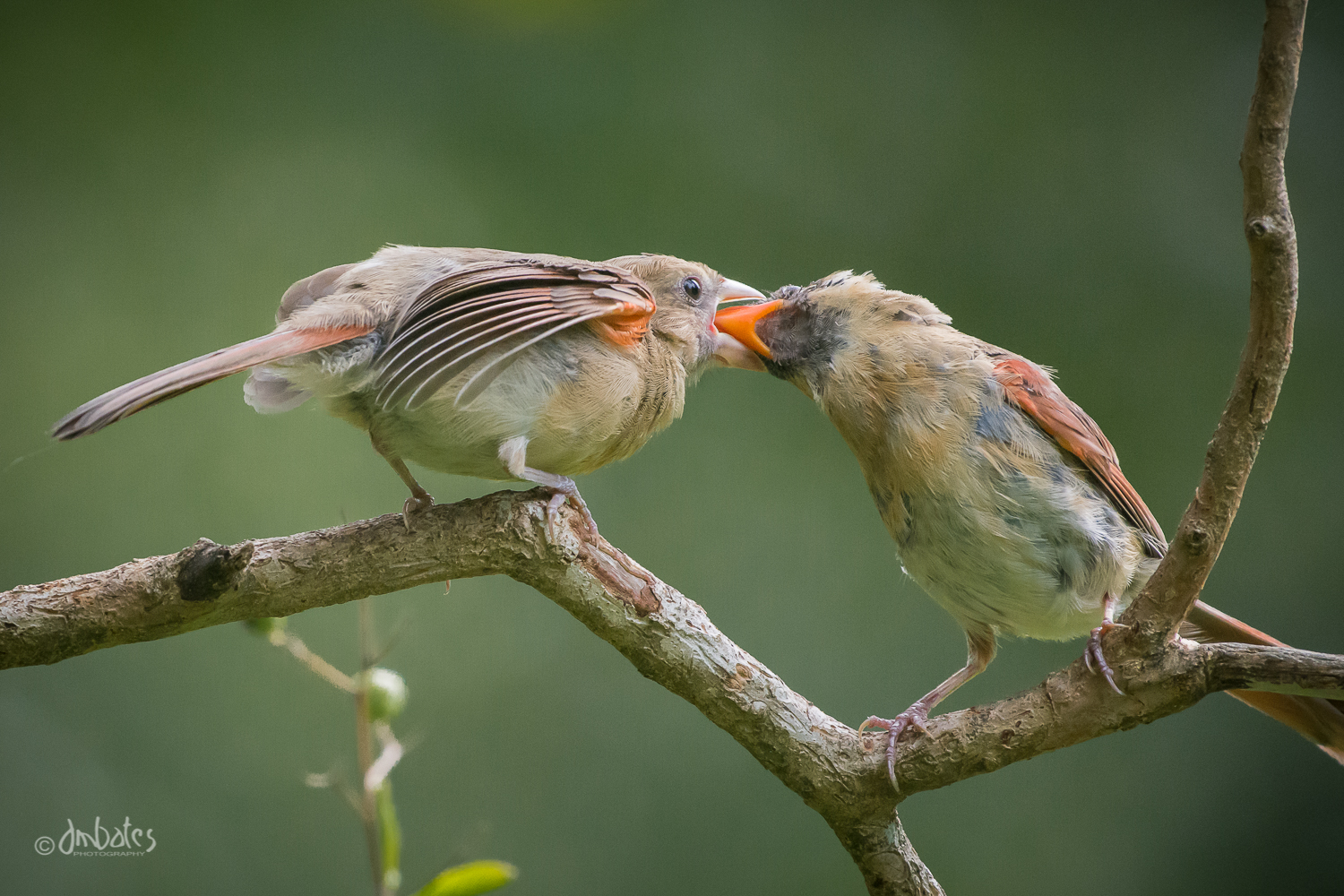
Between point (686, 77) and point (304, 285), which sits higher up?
point (686, 77)

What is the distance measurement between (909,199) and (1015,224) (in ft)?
1.44

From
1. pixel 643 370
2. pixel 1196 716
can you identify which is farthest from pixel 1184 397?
pixel 643 370

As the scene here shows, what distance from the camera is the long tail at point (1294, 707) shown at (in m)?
1.87

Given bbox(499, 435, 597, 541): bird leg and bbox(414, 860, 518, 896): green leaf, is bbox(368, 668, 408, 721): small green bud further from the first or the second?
bbox(499, 435, 597, 541): bird leg

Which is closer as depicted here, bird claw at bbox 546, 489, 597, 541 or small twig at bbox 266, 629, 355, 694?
bird claw at bbox 546, 489, 597, 541

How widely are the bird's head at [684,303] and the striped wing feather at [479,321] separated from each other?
12.4 inches

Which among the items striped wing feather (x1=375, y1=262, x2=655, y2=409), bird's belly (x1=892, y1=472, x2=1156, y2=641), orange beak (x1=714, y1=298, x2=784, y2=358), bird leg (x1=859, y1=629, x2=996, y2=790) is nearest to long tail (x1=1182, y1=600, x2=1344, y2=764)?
bird's belly (x1=892, y1=472, x2=1156, y2=641)

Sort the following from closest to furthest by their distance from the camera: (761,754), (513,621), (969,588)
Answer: (761,754)
(969,588)
(513,621)

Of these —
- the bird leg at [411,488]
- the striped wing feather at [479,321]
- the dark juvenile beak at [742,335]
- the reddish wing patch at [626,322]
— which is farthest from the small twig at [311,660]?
the dark juvenile beak at [742,335]

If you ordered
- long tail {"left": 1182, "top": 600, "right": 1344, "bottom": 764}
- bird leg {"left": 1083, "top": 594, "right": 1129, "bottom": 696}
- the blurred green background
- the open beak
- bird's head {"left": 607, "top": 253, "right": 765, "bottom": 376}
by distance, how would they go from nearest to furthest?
1. bird leg {"left": 1083, "top": 594, "right": 1129, "bottom": 696}
2. long tail {"left": 1182, "top": 600, "right": 1344, "bottom": 764}
3. bird's head {"left": 607, "top": 253, "right": 765, "bottom": 376}
4. the open beak
5. the blurred green background

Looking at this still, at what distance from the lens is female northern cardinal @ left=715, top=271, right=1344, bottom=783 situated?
6.28 feet

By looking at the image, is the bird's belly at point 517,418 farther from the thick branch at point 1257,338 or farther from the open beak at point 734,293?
the thick branch at point 1257,338

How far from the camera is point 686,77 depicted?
4312 millimetres

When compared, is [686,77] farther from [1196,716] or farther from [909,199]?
[1196,716]
